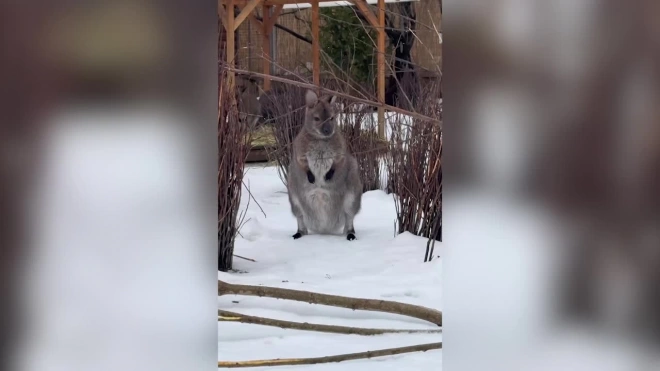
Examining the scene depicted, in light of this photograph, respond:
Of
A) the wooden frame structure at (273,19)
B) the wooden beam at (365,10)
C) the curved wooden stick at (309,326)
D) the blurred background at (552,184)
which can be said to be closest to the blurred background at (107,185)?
the blurred background at (552,184)

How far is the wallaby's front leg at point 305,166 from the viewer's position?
486 cm

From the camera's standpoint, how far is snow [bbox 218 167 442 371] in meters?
2.44

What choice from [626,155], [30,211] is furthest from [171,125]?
[626,155]

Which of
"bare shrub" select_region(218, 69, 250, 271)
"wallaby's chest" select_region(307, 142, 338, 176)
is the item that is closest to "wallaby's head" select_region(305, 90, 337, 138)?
"wallaby's chest" select_region(307, 142, 338, 176)

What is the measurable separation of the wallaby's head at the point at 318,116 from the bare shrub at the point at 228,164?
1.19 metres

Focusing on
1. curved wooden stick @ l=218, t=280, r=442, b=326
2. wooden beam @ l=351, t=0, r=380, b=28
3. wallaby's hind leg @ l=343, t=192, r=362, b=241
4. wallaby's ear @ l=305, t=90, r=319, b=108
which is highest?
wooden beam @ l=351, t=0, r=380, b=28

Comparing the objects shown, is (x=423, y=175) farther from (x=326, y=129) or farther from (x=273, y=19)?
(x=273, y=19)

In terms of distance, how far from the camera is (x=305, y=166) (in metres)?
4.88

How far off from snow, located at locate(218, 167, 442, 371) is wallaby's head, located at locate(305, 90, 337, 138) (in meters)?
0.63

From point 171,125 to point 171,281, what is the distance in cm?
17

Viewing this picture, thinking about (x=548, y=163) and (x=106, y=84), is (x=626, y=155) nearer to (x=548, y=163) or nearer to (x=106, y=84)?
(x=548, y=163)

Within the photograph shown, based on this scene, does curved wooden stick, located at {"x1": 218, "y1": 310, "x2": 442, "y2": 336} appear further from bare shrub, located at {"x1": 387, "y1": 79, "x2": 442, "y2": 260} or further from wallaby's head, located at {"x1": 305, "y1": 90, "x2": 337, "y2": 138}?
wallaby's head, located at {"x1": 305, "y1": 90, "x2": 337, "y2": 138}

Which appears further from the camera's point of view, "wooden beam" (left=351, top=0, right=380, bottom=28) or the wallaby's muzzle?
the wallaby's muzzle

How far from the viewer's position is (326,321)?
106 inches
